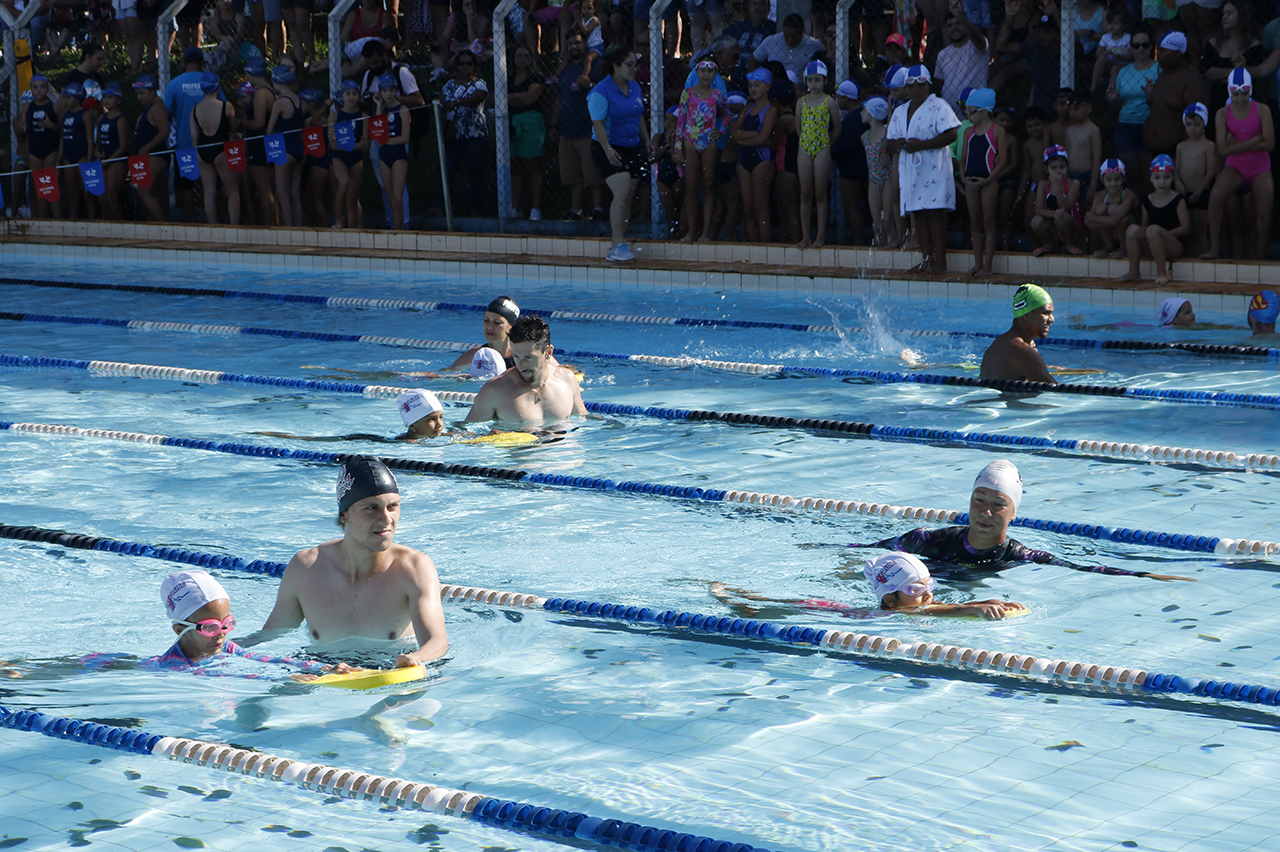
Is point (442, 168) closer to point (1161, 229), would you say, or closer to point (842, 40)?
point (842, 40)

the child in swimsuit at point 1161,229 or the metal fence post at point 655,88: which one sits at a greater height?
the metal fence post at point 655,88

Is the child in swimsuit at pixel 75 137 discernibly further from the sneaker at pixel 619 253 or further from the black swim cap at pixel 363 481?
the black swim cap at pixel 363 481

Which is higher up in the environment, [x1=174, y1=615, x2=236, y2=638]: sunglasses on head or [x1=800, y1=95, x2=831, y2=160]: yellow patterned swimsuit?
[x1=800, y1=95, x2=831, y2=160]: yellow patterned swimsuit

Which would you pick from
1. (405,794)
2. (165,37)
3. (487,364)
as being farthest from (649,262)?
(405,794)

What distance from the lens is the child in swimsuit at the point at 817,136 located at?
39.5 ft

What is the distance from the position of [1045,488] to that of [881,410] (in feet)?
5.78

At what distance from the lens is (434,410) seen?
7.21m

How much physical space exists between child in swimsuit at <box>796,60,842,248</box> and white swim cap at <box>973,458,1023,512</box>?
7467mm

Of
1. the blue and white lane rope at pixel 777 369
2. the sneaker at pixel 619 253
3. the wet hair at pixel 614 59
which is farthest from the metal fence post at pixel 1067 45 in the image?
the blue and white lane rope at pixel 777 369

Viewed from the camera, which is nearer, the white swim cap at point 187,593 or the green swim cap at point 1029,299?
the white swim cap at point 187,593

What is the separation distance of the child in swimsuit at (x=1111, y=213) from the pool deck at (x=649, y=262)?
0.18 metres

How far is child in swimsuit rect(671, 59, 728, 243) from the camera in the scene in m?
12.6

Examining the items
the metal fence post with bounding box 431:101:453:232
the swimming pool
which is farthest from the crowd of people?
the swimming pool

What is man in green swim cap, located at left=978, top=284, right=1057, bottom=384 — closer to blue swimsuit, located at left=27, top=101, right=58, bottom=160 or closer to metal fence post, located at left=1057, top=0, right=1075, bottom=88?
metal fence post, located at left=1057, top=0, right=1075, bottom=88
